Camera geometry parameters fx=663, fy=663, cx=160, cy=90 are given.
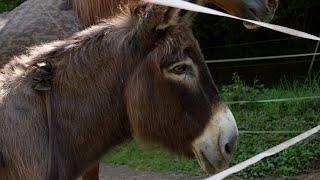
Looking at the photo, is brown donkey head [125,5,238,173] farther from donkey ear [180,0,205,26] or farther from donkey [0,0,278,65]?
donkey [0,0,278,65]

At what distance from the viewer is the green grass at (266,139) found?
725cm

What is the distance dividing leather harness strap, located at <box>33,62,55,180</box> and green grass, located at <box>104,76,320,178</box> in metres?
3.67

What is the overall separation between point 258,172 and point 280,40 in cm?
397

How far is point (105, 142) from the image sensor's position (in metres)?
3.21

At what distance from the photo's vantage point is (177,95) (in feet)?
10.2

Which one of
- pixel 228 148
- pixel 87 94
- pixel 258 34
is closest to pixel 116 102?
pixel 87 94

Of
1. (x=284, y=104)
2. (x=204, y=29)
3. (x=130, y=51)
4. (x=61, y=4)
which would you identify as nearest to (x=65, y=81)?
(x=130, y=51)

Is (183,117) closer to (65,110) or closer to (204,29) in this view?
(65,110)

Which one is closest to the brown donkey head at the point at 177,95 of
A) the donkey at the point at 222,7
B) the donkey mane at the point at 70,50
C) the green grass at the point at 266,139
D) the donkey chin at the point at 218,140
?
the donkey chin at the point at 218,140

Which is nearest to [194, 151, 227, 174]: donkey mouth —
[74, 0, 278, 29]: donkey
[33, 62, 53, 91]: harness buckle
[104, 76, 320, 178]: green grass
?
[33, 62, 53, 91]: harness buckle

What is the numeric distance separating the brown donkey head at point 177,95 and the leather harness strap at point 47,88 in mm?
367

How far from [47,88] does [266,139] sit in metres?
5.06

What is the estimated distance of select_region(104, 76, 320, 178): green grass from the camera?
725 centimetres

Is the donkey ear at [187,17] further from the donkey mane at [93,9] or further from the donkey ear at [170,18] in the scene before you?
the donkey mane at [93,9]
